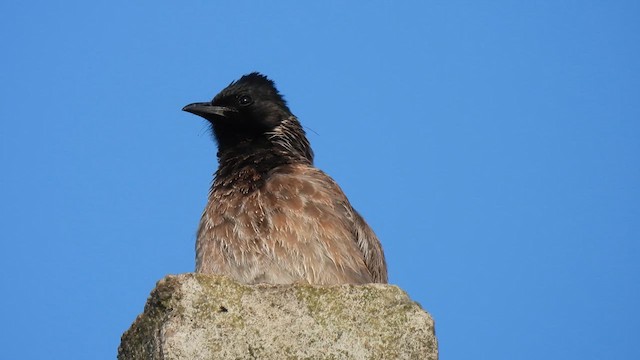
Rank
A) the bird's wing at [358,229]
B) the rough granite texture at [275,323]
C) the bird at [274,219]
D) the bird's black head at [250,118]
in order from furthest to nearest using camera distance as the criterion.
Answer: the bird's black head at [250,118]
the bird's wing at [358,229]
the bird at [274,219]
the rough granite texture at [275,323]

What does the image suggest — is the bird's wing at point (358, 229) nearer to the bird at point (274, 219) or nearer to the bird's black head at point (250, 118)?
the bird at point (274, 219)

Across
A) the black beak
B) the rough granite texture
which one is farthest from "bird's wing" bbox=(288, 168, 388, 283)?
the rough granite texture

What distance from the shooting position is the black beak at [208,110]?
9406 mm

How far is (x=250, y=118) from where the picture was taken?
950cm

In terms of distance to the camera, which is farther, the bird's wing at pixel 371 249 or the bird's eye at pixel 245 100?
the bird's eye at pixel 245 100

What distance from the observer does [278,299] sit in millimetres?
4684

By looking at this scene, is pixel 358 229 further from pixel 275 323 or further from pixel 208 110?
pixel 275 323

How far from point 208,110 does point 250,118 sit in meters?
0.43

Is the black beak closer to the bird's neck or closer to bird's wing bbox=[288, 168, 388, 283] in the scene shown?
the bird's neck

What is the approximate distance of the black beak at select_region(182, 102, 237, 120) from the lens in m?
9.41

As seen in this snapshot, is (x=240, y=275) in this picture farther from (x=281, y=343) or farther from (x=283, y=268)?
(x=281, y=343)

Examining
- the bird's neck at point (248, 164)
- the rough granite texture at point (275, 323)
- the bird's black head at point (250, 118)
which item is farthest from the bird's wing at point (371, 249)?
the rough granite texture at point (275, 323)

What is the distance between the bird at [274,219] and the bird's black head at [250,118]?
0.04 ft

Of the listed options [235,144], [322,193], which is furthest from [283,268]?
[235,144]
